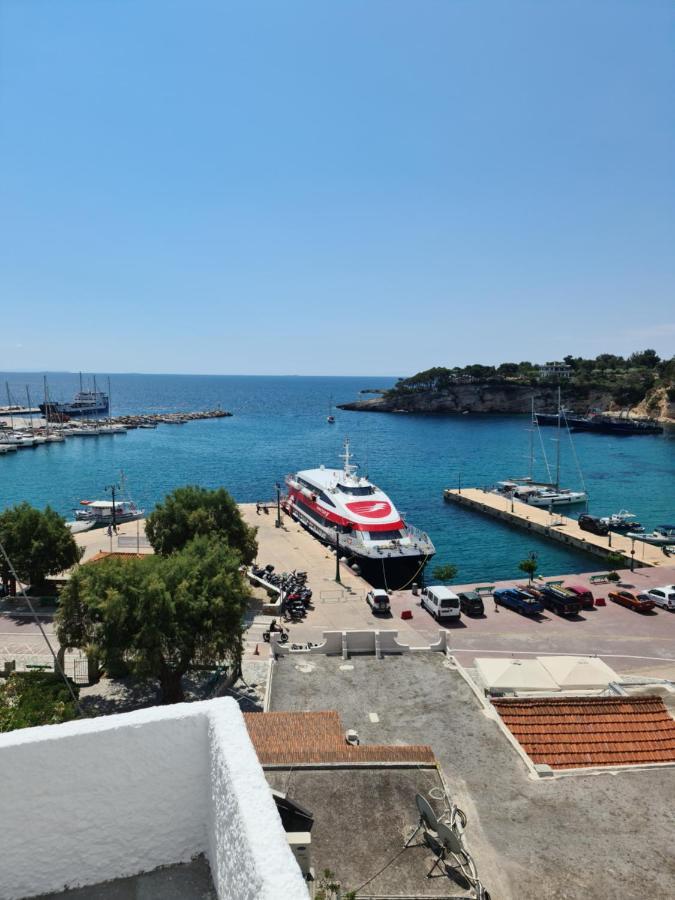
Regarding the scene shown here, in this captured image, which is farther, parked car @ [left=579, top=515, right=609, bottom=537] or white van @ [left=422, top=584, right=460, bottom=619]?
parked car @ [left=579, top=515, right=609, bottom=537]

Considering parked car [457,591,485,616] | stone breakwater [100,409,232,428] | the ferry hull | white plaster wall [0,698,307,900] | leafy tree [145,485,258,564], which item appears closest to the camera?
white plaster wall [0,698,307,900]

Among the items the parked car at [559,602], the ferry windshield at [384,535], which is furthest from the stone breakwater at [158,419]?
the parked car at [559,602]

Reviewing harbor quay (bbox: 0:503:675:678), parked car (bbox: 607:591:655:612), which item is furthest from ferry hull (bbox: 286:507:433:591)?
parked car (bbox: 607:591:655:612)

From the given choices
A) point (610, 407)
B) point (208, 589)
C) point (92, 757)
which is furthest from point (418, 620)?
point (610, 407)

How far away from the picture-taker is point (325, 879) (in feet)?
34.7

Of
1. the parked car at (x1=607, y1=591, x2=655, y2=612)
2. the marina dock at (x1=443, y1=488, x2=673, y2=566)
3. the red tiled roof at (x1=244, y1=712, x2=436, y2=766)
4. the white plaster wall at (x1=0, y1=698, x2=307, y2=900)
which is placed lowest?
the marina dock at (x1=443, y1=488, x2=673, y2=566)

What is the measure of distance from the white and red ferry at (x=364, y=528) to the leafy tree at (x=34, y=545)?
1884cm

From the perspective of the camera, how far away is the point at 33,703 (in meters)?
19.0

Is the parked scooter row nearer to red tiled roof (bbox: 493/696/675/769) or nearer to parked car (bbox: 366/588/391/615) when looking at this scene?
parked car (bbox: 366/588/391/615)

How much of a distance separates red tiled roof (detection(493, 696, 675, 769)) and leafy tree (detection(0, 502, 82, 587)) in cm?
2739

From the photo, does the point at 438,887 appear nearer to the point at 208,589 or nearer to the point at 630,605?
the point at 208,589

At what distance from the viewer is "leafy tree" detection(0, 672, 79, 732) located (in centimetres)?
1731

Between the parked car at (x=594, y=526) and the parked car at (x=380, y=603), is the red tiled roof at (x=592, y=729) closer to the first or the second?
the parked car at (x=380, y=603)

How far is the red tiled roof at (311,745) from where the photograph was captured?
14109 mm
